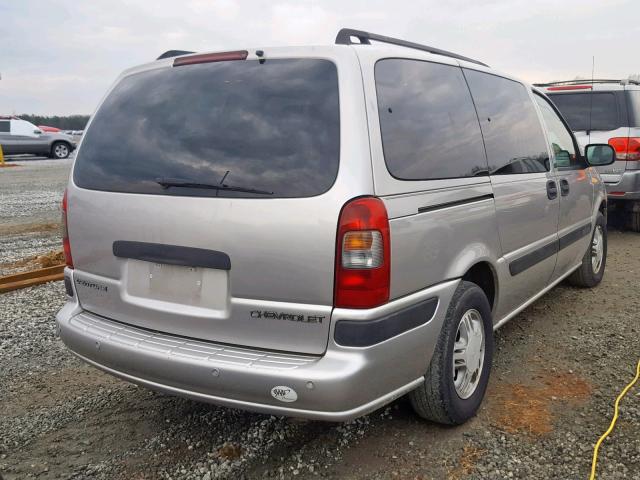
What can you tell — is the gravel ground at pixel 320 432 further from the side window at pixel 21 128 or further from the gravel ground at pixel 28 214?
the side window at pixel 21 128

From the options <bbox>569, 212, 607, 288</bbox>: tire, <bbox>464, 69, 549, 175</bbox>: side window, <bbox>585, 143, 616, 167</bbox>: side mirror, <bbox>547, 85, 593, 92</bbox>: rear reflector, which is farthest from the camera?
<bbox>547, 85, 593, 92</bbox>: rear reflector

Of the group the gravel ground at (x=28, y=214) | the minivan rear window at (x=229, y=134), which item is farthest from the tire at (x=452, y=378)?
the gravel ground at (x=28, y=214)

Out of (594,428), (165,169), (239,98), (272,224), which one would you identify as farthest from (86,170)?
(594,428)

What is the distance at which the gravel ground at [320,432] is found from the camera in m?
2.50

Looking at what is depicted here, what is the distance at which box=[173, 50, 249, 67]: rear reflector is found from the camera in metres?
2.47

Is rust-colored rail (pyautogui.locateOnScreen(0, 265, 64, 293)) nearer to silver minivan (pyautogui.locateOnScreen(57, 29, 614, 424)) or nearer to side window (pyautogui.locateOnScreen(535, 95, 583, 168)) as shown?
silver minivan (pyautogui.locateOnScreen(57, 29, 614, 424))

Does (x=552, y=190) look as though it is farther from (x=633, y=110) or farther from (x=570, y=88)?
(x=570, y=88)

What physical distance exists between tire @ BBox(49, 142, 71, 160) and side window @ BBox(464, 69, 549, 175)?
23285mm

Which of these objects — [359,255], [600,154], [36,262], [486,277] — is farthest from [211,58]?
[36,262]

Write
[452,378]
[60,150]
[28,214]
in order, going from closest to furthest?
[452,378]
[28,214]
[60,150]

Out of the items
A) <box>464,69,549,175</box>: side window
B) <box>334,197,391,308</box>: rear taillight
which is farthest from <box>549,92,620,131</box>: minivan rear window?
<box>334,197,391,308</box>: rear taillight

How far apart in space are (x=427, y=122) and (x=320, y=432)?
1.58 metres

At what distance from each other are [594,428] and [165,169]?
93.8 inches

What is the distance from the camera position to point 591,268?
502cm
